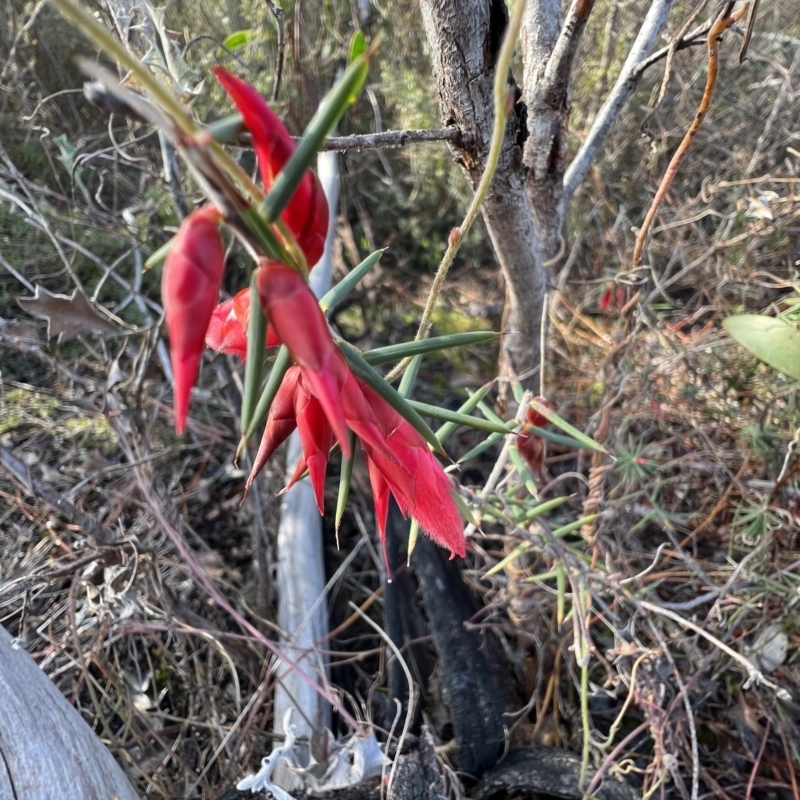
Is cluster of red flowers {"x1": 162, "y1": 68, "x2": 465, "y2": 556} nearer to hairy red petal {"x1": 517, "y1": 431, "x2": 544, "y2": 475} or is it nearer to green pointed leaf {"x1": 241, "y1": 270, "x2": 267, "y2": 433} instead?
green pointed leaf {"x1": 241, "y1": 270, "x2": 267, "y2": 433}

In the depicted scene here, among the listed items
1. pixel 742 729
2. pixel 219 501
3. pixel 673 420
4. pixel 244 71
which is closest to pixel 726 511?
pixel 673 420

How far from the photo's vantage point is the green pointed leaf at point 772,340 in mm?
738

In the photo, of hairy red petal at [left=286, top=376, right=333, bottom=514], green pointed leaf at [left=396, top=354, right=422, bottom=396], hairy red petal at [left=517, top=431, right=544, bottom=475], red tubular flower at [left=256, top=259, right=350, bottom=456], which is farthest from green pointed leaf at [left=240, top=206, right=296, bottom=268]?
hairy red petal at [left=517, top=431, right=544, bottom=475]

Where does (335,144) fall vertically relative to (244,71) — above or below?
below

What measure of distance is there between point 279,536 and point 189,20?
151cm

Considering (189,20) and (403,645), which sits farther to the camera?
(189,20)

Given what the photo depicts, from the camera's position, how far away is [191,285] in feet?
1.00

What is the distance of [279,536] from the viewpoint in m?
1.41

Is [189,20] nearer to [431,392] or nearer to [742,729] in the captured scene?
[431,392]

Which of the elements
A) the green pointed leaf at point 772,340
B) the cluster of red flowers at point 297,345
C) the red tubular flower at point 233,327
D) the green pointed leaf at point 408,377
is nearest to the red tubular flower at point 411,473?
the cluster of red flowers at point 297,345

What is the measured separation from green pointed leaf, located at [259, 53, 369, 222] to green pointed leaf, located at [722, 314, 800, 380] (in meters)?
0.67

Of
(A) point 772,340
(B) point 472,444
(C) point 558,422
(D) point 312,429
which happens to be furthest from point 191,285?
(B) point 472,444

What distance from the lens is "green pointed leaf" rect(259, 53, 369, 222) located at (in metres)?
0.32

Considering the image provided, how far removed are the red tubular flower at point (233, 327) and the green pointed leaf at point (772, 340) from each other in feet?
2.12
